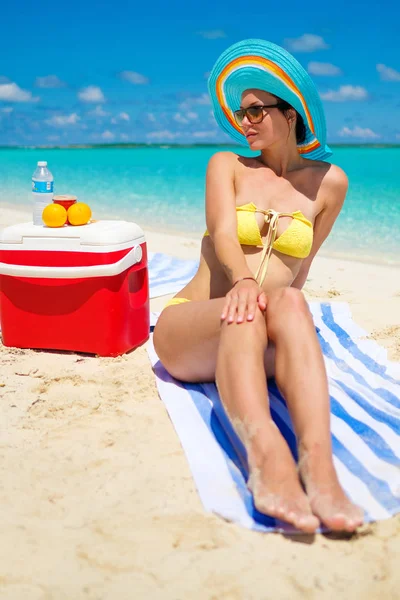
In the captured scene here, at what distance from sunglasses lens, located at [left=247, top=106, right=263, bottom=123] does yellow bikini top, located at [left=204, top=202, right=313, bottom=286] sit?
398 millimetres

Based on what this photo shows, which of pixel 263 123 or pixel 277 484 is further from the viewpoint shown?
pixel 263 123

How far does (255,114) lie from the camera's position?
9.70ft

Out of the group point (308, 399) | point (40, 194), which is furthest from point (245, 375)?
point (40, 194)

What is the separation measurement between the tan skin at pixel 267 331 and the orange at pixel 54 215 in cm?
82

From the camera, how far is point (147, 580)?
1.69 meters

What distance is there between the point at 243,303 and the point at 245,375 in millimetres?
326

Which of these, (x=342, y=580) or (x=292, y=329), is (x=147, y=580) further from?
(x=292, y=329)

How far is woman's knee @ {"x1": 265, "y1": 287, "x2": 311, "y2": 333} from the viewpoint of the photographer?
2.29 meters

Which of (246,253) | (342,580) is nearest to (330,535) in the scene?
(342,580)

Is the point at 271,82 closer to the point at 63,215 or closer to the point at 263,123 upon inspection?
the point at 263,123

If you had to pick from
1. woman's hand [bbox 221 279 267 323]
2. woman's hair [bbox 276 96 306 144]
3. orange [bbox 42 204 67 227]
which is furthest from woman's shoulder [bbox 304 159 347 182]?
orange [bbox 42 204 67 227]

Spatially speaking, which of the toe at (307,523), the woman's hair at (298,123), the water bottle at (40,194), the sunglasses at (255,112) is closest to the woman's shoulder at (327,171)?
the woman's hair at (298,123)

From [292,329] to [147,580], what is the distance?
3.26 ft

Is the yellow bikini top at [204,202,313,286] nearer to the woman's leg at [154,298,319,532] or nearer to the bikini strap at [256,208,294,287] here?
the bikini strap at [256,208,294,287]
